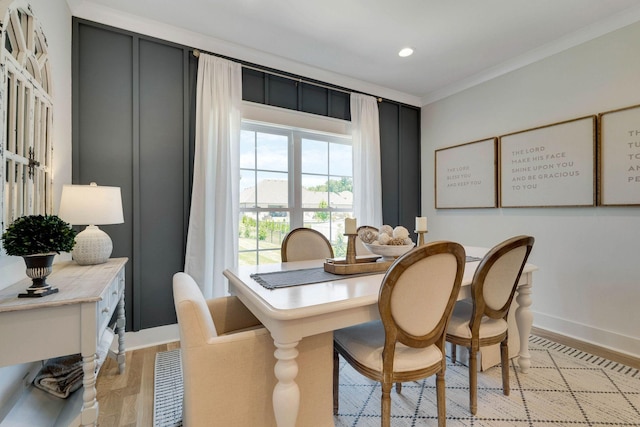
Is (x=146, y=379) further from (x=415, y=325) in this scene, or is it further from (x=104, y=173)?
(x=415, y=325)

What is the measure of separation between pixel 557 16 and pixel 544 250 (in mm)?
2030

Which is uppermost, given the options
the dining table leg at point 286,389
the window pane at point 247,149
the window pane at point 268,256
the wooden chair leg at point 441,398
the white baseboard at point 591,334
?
the window pane at point 247,149

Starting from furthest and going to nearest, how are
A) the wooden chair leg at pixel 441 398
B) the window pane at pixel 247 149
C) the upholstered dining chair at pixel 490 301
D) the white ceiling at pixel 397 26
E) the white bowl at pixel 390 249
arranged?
the window pane at pixel 247 149 → the white ceiling at pixel 397 26 → the white bowl at pixel 390 249 → the upholstered dining chair at pixel 490 301 → the wooden chair leg at pixel 441 398

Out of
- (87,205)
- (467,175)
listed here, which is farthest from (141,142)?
(467,175)

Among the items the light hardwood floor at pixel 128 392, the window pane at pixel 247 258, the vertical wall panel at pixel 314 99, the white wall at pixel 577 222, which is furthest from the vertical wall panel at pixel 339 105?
the light hardwood floor at pixel 128 392

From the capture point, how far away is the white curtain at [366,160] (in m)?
3.52

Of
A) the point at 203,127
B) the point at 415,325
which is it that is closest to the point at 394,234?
the point at 415,325

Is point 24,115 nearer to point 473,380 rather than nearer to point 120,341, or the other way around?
point 120,341

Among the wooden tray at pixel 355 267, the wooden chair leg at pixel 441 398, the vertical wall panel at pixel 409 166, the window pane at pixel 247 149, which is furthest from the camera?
the vertical wall panel at pixel 409 166

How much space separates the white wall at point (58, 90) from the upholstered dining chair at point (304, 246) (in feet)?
5.08

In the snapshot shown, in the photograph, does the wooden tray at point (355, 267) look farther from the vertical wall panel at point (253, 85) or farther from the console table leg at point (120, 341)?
the vertical wall panel at point (253, 85)

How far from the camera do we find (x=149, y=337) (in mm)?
2484

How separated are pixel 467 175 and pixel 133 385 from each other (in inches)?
148

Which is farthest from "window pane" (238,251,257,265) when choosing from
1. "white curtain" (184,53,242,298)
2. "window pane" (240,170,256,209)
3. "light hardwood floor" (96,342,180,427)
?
"light hardwood floor" (96,342,180,427)
